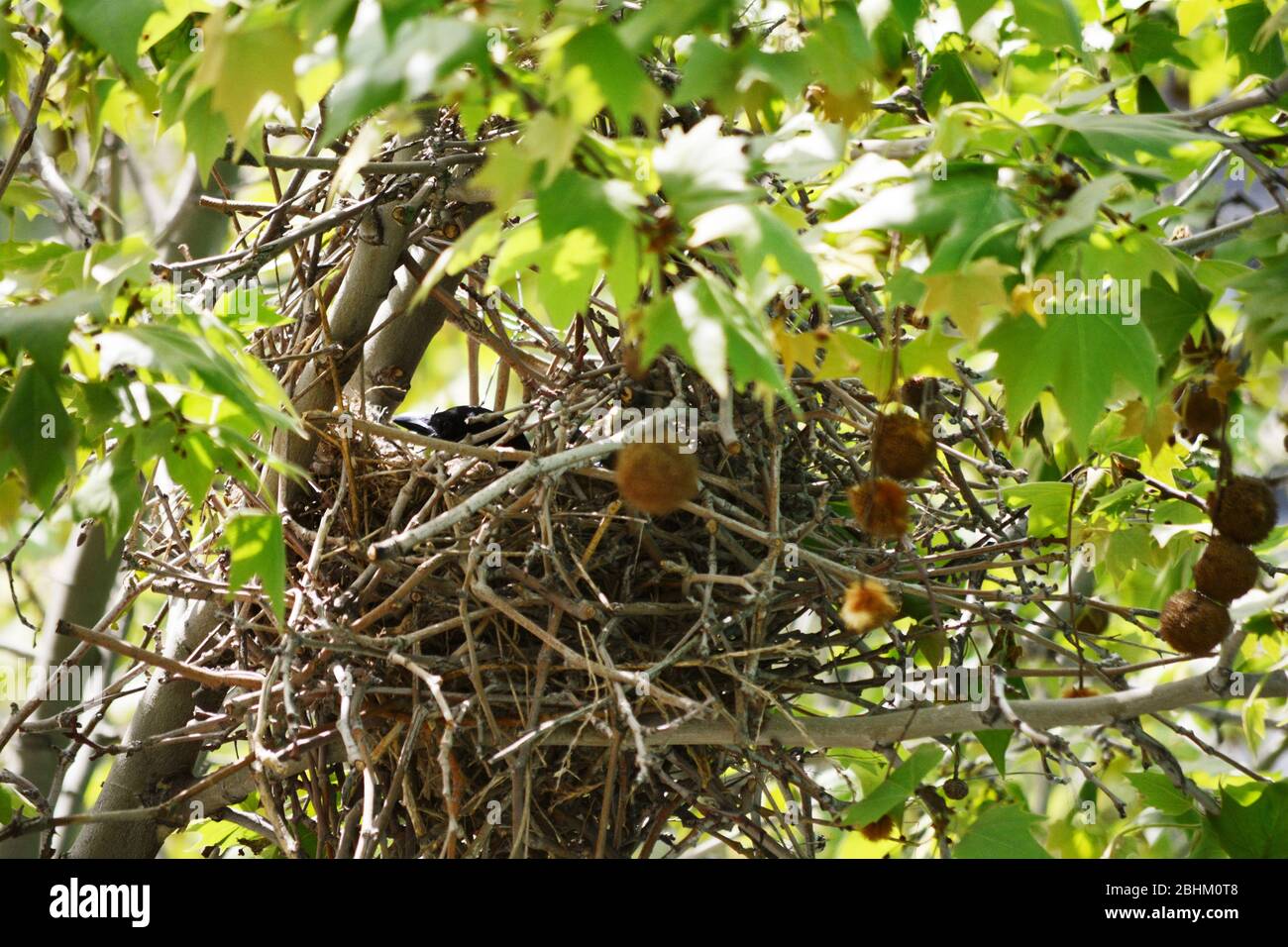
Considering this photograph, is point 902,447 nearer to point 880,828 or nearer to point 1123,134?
point 1123,134

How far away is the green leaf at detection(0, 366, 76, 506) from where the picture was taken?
134 cm

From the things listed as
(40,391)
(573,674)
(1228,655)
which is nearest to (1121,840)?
(1228,655)

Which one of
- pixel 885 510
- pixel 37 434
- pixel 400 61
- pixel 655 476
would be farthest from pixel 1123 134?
pixel 37 434

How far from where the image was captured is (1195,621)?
1.53 metres

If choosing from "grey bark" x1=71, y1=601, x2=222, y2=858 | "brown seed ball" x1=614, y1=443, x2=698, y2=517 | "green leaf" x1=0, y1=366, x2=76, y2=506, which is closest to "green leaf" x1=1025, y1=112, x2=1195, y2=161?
"brown seed ball" x1=614, y1=443, x2=698, y2=517

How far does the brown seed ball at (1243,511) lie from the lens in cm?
152

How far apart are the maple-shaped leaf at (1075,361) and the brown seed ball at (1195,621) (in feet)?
1.18

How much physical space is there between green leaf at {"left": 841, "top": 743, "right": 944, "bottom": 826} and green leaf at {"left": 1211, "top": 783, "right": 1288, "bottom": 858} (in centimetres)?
46

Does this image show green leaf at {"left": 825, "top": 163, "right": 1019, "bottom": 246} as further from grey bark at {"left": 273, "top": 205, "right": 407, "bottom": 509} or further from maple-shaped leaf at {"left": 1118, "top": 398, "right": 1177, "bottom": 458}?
grey bark at {"left": 273, "top": 205, "right": 407, "bottom": 509}

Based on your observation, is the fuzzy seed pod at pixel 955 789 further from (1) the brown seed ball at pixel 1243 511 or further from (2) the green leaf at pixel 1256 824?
(1) the brown seed ball at pixel 1243 511

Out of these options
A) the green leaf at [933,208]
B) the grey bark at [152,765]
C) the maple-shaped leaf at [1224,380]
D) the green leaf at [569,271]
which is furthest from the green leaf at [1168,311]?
the grey bark at [152,765]

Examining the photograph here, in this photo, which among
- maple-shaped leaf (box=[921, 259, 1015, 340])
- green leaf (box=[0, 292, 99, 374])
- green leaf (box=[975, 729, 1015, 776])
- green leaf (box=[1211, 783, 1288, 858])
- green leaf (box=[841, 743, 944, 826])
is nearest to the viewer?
maple-shaped leaf (box=[921, 259, 1015, 340])

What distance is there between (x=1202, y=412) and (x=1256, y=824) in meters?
0.60

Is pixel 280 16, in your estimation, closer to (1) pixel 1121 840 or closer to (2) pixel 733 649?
(2) pixel 733 649
